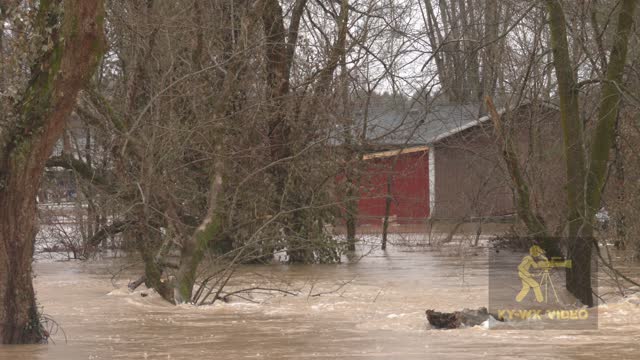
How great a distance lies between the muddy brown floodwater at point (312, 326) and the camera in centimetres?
984

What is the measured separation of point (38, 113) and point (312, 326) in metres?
4.48

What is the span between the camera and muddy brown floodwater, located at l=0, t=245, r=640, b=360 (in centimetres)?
984

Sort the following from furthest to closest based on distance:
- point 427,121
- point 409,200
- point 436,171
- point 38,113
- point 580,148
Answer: point 436,171 → point 427,121 → point 409,200 → point 580,148 → point 38,113

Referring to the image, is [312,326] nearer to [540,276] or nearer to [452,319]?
[452,319]

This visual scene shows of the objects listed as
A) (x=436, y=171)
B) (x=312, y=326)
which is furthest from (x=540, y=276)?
(x=436, y=171)

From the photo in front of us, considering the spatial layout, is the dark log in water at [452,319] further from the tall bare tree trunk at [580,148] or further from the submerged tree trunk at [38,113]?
the submerged tree trunk at [38,113]

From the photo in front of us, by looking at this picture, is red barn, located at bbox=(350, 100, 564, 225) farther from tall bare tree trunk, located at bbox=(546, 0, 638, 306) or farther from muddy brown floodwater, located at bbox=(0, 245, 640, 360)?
tall bare tree trunk, located at bbox=(546, 0, 638, 306)

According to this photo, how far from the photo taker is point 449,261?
22812 mm

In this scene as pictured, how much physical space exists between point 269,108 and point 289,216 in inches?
94.8

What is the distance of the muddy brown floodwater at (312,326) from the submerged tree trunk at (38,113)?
0.94 metres

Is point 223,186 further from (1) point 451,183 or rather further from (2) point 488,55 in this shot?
(1) point 451,183

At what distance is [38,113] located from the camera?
959 centimetres

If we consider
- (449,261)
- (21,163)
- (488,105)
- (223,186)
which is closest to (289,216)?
(449,261)

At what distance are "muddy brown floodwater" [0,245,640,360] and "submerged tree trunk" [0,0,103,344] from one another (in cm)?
94
